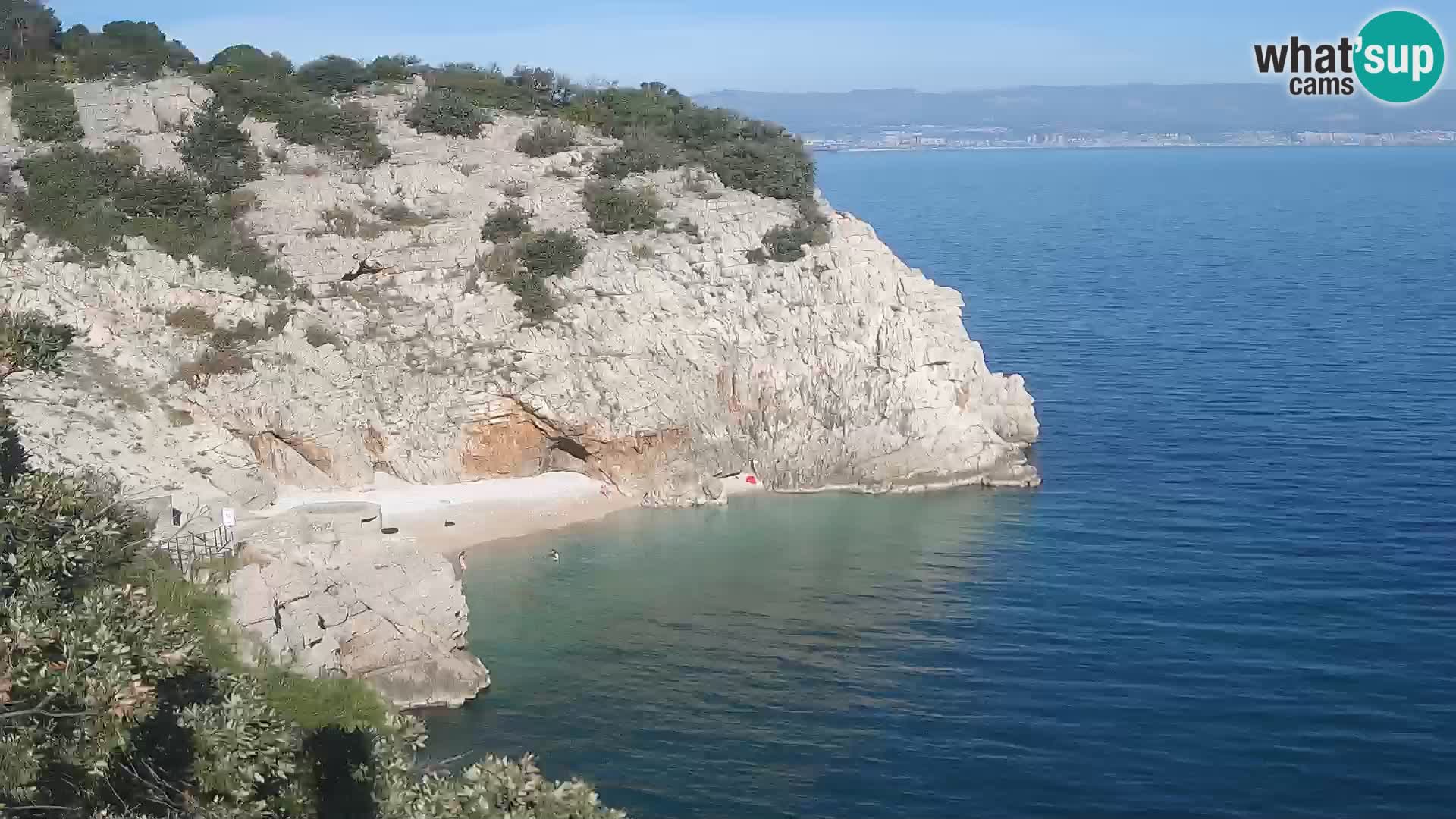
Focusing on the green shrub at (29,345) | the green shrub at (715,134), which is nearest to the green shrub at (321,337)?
the green shrub at (715,134)

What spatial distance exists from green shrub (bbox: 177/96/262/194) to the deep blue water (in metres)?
16.0

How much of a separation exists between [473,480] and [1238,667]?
2177 centimetres

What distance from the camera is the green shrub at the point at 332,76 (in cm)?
5112

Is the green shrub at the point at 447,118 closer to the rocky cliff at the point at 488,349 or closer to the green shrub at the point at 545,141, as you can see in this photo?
the rocky cliff at the point at 488,349

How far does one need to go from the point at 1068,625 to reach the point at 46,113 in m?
34.4

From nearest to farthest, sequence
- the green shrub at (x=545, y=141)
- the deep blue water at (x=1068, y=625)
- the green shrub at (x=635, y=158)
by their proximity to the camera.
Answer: the deep blue water at (x=1068, y=625) < the green shrub at (x=635, y=158) < the green shrub at (x=545, y=141)

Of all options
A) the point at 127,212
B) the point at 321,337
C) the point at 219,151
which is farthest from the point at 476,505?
the point at 219,151

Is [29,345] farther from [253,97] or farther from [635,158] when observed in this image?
[253,97]

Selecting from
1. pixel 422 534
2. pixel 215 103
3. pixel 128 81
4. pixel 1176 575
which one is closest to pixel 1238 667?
pixel 1176 575

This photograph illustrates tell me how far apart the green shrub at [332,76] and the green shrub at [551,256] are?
484 inches

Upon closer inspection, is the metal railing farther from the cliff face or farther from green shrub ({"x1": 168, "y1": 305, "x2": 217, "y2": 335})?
green shrub ({"x1": 168, "y1": 305, "x2": 217, "y2": 335})

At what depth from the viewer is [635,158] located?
47844mm

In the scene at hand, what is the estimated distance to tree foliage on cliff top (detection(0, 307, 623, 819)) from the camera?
1005cm

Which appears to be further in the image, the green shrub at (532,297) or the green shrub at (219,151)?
the green shrub at (219,151)
